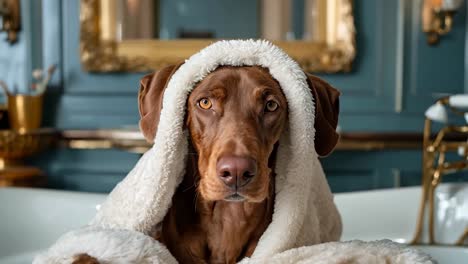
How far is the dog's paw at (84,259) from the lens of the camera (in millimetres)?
853

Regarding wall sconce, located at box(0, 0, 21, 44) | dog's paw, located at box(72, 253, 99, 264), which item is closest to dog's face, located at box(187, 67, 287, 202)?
dog's paw, located at box(72, 253, 99, 264)

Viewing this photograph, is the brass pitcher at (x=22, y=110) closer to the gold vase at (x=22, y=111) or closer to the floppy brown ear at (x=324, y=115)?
the gold vase at (x=22, y=111)

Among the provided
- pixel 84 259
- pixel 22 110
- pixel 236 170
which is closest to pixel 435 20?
pixel 22 110

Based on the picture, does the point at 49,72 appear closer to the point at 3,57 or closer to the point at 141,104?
the point at 3,57

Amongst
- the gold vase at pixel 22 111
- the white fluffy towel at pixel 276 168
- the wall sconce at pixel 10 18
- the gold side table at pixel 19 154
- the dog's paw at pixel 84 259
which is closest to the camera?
the dog's paw at pixel 84 259

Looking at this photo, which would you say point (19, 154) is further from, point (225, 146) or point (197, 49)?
point (225, 146)

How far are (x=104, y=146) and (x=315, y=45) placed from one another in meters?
1.02

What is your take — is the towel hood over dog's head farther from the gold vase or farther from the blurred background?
the gold vase

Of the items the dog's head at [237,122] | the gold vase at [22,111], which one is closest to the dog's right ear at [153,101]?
the dog's head at [237,122]

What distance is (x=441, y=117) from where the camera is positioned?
1938 millimetres

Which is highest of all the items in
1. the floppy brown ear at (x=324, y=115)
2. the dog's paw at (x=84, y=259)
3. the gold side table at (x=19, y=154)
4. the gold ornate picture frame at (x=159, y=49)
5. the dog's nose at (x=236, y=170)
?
the gold ornate picture frame at (x=159, y=49)

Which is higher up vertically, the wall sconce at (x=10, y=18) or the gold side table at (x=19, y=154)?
the wall sconce at (x=10, y=18)

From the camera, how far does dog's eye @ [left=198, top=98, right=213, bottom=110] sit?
3.26ft

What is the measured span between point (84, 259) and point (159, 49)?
71.8 inches
